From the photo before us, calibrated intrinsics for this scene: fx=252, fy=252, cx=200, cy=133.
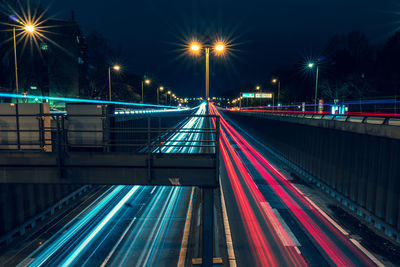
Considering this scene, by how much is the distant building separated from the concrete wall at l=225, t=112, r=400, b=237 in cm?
6120

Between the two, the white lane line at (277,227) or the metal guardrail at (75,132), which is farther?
the white lane line at (277,227)

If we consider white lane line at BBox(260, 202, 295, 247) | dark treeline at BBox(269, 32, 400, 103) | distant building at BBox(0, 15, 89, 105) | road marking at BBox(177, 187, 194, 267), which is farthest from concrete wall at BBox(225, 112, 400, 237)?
distant building at BBox(0, 15, 89, 105)

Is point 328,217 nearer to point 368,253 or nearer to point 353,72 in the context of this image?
point 368,253

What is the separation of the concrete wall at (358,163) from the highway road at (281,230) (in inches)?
81.2

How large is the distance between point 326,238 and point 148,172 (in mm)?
9431

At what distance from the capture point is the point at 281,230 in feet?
42.1

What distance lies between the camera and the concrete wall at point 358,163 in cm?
1199

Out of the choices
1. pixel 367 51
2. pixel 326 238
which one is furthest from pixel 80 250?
pixel 367 51

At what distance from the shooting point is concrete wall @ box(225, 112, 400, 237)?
12.0 meters

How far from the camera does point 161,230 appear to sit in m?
13.0

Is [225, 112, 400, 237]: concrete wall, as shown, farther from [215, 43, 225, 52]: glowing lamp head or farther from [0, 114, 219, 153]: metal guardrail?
[0, 114, 219, 153]: metal guardrail

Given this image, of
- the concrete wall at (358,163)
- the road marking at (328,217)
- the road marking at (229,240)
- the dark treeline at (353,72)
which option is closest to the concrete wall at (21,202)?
the road marking at (229,240)

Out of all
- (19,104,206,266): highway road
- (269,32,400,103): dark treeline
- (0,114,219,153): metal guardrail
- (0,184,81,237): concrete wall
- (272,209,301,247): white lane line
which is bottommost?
(19,104,206,266): highway road

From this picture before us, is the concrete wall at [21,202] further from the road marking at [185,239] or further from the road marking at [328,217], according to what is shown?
the road marking at [328,217]
